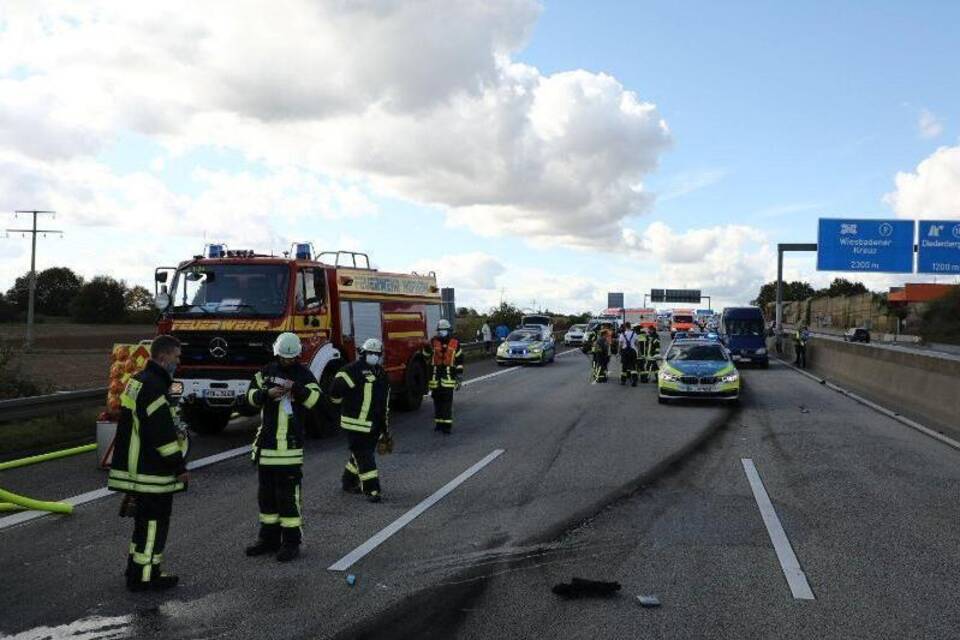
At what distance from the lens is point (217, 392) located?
11.6 m

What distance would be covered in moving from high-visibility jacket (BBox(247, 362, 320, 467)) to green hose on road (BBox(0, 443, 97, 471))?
470 cm

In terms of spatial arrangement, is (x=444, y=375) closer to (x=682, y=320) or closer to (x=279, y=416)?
(x=279, y=416)

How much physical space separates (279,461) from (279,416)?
35 centimetres

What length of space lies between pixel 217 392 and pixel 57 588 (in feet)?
20.1

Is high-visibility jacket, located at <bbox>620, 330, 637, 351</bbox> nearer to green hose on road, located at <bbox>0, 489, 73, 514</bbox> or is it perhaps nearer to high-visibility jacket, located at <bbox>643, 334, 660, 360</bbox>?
high-visibility jacket, located at <bbox>643, 334, 660, 360</bbox>

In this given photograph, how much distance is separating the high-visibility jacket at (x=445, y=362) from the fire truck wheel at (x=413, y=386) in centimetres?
238

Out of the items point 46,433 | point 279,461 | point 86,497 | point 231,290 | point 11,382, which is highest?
A: point 231,290

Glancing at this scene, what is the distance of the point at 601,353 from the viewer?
76.8 feet

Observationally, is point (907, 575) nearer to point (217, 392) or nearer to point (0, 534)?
point (0, 534)

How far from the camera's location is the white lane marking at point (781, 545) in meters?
5.65

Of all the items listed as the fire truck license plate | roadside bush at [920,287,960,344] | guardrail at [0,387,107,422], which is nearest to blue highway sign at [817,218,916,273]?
the fire truck license plate

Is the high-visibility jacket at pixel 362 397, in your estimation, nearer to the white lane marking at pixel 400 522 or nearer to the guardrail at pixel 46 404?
the white lane marking at pixel 400 522

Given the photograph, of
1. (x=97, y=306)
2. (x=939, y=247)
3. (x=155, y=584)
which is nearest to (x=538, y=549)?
(x=155, y=584)

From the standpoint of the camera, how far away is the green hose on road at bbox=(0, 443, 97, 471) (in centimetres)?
952
